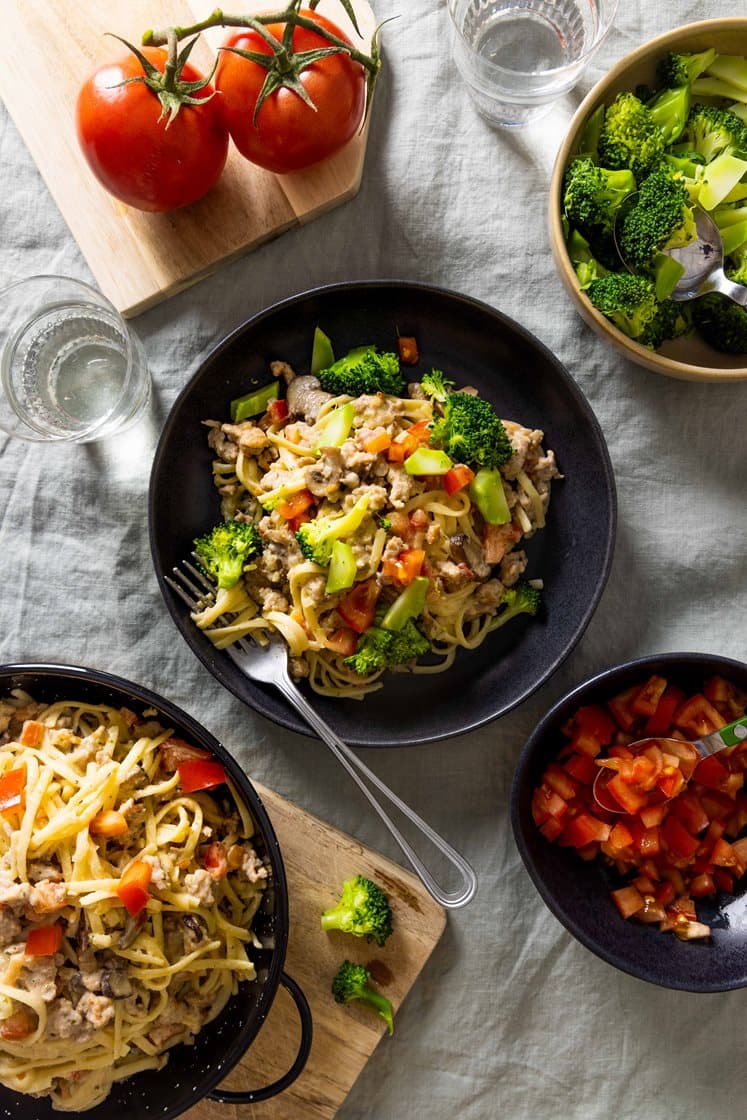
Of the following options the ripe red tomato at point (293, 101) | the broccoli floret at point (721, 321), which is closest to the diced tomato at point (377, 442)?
the ripe red tomato at point (293, 101)

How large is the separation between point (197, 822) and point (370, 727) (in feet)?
2.29

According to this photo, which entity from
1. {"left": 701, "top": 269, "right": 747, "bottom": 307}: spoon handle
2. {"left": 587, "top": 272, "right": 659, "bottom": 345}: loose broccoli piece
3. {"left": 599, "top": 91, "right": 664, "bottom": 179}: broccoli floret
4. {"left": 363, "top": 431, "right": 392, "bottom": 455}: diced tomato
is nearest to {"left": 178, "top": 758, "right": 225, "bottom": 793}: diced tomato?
{"left": 363, "top": 431, "right": 392, "bottom": 455}: diced tomato

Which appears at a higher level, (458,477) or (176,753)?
(458,477)

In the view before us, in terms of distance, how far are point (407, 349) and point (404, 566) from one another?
2.64 feet

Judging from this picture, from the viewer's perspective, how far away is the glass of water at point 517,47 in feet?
10.5

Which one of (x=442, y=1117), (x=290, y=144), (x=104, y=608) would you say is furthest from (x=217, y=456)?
(x=442, y=1117)

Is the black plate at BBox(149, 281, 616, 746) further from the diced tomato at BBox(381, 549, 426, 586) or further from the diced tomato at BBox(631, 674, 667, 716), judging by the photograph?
the diced tomato at BBox(381, 549, 426, 586)

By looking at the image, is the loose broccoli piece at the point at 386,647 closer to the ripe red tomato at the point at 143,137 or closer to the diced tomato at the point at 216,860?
the diced tomato at the point at 216,860

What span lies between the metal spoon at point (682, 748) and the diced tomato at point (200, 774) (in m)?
1.28

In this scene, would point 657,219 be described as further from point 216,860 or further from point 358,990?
point 358,990

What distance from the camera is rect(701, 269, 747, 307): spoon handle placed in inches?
121

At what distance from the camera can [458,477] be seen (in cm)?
303

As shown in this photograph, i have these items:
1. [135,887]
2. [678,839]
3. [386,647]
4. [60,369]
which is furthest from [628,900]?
[60,369]

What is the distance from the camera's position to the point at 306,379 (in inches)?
126
